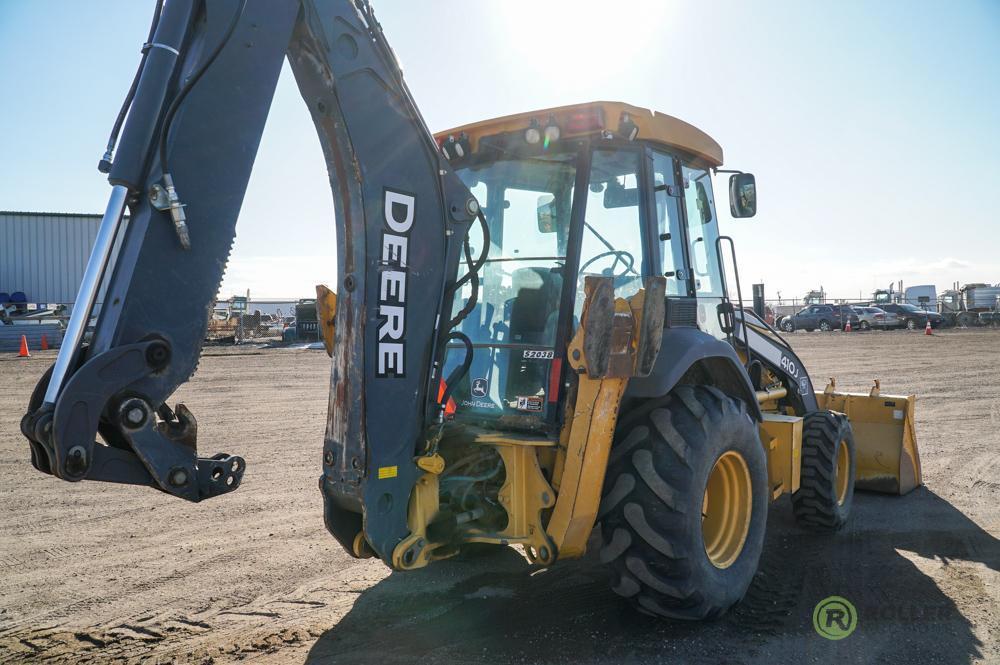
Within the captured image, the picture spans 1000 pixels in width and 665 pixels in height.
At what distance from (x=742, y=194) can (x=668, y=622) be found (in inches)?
108

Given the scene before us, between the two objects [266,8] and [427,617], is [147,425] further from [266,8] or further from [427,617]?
[427,617]

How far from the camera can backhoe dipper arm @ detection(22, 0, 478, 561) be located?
270cm

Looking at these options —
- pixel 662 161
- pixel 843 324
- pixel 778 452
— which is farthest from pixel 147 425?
pixel 843 324

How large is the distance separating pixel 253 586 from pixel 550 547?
199cm

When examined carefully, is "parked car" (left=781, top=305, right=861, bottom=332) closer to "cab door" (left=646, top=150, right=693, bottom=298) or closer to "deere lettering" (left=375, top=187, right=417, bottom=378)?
"cab door" (left=646, top=150, right=693, bottom=298)

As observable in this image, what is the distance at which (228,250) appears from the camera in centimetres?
295

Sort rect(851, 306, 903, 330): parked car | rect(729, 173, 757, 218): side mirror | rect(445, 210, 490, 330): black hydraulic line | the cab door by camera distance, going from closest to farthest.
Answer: rect(445, 210, 490, 330): black hydraulic line, the cab door, rect(729, 173, 757, 218): side mirror, rect(851, 306, 903, 330): parked car

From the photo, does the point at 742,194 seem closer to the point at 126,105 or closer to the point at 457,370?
the point at 457,370

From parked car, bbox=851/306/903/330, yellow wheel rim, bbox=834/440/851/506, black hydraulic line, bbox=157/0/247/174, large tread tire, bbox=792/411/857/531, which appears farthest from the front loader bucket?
parked car, bbox=851/306/903/330

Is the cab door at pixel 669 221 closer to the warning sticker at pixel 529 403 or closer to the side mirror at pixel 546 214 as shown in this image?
the side mirror at pixel 546 214

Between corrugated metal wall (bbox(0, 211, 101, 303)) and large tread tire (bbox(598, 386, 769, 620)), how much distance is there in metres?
33.9

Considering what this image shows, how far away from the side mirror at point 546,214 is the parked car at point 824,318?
38.6 metres

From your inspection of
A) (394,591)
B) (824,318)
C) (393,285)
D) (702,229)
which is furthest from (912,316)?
(393,285)

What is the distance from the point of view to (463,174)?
4.56m
